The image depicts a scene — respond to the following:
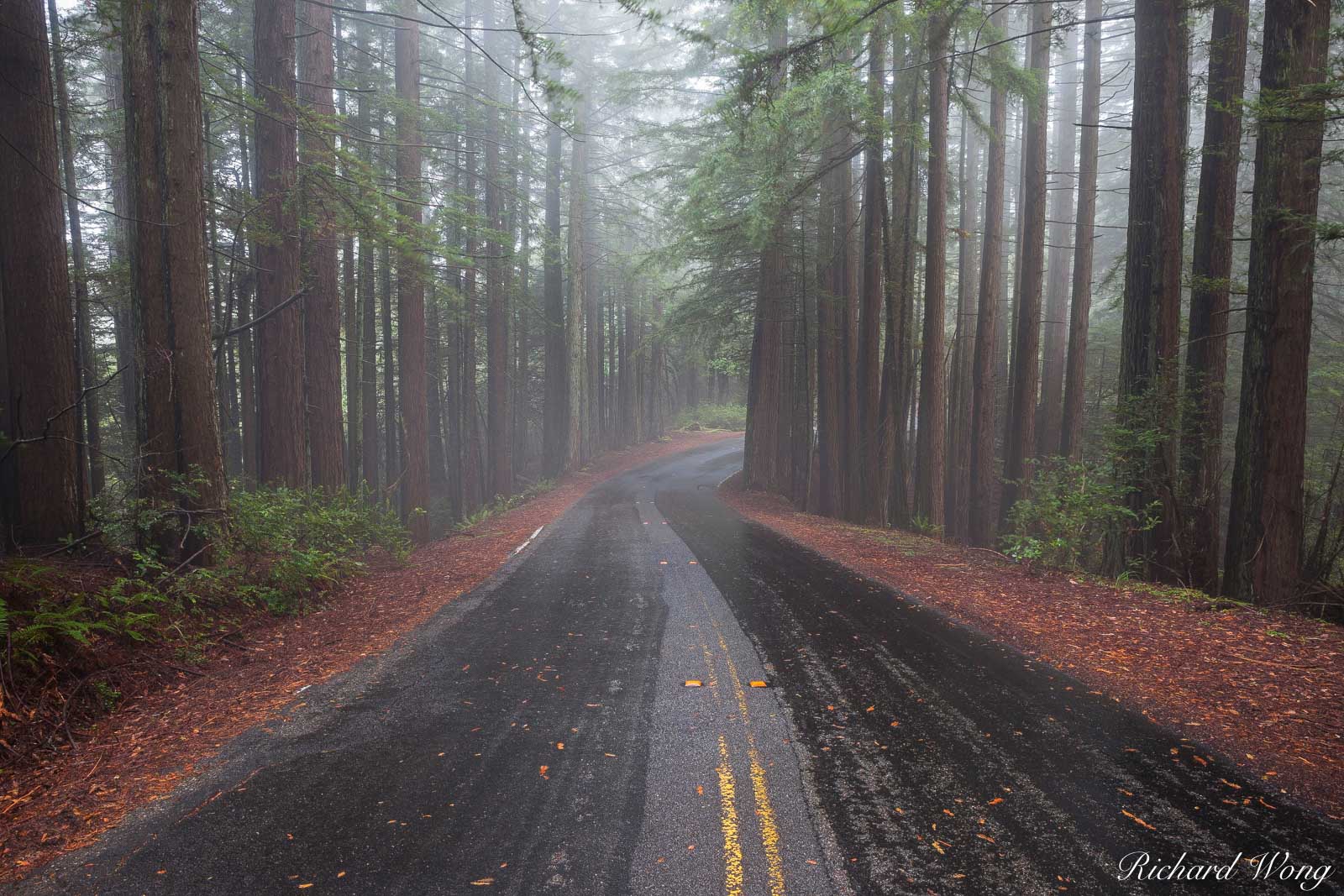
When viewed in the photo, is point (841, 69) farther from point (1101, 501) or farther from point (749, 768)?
point (749, 768)

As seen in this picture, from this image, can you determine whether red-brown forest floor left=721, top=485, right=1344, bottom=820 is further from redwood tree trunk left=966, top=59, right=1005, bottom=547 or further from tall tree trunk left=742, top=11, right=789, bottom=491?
tall tree trunk left=742, top=11, right=789, bottom=491

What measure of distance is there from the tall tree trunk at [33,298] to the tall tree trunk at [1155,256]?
13.3m

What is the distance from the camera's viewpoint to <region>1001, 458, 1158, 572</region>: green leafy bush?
8.71 meters

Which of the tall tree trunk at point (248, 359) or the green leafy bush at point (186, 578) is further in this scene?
the tall tree trunk at point (248, 359)

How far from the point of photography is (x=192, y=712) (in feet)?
16.0

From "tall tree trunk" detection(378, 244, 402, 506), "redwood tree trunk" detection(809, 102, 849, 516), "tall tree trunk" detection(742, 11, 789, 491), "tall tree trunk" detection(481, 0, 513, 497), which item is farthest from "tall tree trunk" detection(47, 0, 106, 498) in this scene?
"redwood tree trunk" detection(809, 102, 849, 516)

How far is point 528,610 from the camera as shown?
25.3ft

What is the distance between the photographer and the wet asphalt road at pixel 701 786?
10.0 feet

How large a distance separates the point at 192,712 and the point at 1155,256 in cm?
1204

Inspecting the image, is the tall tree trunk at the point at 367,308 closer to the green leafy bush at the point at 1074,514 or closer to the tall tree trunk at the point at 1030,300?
the green leafy bush at the point at 1074,514

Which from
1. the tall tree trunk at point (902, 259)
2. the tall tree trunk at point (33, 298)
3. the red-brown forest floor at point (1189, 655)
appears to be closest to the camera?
the red-brown forest floor at point (1189, 655)

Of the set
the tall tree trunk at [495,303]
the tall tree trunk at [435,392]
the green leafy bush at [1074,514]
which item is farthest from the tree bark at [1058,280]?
the tall tree trunk at [435,392]

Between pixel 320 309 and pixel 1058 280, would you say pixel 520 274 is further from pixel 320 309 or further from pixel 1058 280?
pixel 1058 280

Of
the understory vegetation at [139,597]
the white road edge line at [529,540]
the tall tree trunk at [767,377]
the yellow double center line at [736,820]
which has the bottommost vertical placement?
the white road edge line at [529,540]
